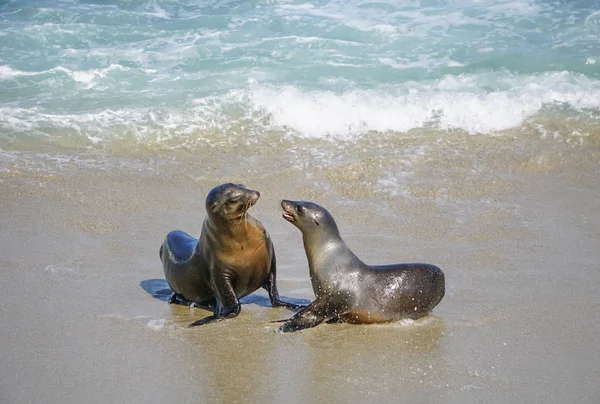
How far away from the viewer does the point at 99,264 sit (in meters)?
7.32

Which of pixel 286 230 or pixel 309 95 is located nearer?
pixel 286 230

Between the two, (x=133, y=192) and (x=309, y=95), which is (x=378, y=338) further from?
(x=309, y=95)

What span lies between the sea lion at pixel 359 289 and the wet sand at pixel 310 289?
0.11 m

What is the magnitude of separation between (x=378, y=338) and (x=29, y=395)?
7.14 ft

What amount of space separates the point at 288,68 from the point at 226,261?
7.37 meters

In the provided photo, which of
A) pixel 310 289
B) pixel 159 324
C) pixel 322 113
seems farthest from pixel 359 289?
pixel 322 113

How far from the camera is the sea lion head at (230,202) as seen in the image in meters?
6.39

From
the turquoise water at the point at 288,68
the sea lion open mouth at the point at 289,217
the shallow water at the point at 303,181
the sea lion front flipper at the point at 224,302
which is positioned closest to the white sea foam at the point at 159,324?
the shallow water at the point at 303,181

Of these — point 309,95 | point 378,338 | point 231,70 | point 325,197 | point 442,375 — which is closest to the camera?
point 442,375

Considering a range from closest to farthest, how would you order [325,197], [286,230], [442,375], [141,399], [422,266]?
1. [141,399]
2. [442,375]
3. [422,266]
4. [286,230]
5. [325,197]

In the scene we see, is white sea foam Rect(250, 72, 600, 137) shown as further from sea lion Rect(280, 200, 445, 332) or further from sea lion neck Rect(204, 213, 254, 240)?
sea lion Rect(280, 200, 445, 332)

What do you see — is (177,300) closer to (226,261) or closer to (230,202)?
(226,261)

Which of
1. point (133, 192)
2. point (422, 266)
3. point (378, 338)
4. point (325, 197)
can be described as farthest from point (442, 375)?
point (133, 192)

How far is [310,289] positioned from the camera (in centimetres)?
693
